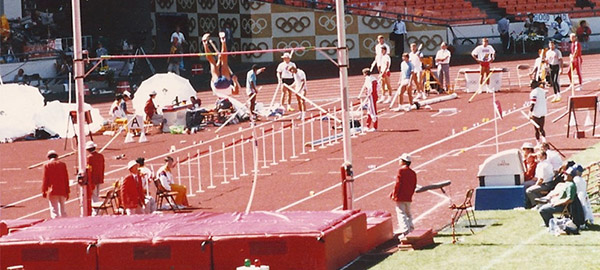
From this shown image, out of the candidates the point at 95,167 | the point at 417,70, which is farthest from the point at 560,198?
the point at 417,70

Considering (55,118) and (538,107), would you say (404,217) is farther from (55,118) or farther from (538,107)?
(55,118)

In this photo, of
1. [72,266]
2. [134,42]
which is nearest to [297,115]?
[134,42]

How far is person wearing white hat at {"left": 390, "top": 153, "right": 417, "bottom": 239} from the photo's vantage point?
21.4 meters

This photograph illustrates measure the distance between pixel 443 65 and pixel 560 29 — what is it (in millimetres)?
12720

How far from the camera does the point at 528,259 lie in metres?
19.3

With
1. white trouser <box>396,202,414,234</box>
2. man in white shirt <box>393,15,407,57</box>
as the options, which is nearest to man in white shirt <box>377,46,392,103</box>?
man in white shirt <box>393,15,407,57</box>

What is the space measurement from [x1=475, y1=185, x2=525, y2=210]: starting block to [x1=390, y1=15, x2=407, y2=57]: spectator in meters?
28.9

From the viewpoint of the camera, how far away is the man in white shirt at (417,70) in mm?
38906

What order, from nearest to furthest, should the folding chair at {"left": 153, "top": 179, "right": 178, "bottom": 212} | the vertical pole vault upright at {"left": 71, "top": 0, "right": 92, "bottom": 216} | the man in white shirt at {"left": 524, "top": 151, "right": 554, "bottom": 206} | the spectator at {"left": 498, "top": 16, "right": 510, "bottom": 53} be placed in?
the vertical pole vault upright at {"left": 71, "top": 0, "right": 92, "bottom": 216}
the man in white shirt at {"left": 524, "top": 151, "right": 554, "bottom": 206}
the folding chair at {"left": 153, "top": 179, "right": 178, "bottom": 212}
the spectator at {"left": 498, "top": 16, "right": 510, "bottom": 53}

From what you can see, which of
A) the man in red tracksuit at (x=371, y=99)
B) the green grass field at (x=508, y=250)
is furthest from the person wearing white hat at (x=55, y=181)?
the man in red tracksuit at (x=371, y=99)

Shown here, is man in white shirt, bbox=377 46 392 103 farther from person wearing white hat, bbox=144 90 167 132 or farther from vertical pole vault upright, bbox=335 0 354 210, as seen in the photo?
vertical pole vault upright, bbox=335 0 354 210

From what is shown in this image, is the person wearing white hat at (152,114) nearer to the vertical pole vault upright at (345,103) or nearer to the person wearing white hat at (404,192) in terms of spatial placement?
the vertical pole vault upright at (345,103)

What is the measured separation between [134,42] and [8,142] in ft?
51.9

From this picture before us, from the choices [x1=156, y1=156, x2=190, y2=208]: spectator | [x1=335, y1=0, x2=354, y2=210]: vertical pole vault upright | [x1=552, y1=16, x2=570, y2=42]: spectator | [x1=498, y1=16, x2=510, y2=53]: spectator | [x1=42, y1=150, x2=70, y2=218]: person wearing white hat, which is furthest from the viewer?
[x1=498, y1=16, x2=510, y2=53]: spectator
